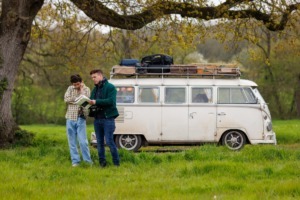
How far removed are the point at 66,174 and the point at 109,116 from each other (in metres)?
1.70

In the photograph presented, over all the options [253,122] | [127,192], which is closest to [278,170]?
[127,192]

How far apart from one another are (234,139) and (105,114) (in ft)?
22.0

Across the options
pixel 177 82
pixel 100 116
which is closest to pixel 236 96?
pixel 177 82

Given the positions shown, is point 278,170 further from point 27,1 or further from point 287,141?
point 287,141

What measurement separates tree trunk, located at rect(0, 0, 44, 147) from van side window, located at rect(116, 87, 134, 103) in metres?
3.18

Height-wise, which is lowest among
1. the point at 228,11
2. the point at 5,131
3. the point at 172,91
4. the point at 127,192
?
the point at 127,192

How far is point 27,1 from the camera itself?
16.9 meters

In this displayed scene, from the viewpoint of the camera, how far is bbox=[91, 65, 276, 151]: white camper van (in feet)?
56.5

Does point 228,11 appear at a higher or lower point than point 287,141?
higher

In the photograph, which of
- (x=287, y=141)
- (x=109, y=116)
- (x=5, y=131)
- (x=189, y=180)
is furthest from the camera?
(x=287, y=141)

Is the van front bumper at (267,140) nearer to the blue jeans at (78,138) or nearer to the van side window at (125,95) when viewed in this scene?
the van side window at (125,95)

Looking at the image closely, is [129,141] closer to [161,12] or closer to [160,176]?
[161,12]

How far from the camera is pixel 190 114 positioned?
56.7 ft

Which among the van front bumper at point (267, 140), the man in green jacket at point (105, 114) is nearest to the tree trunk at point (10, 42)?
the man in green jacket at point (105, 114)
